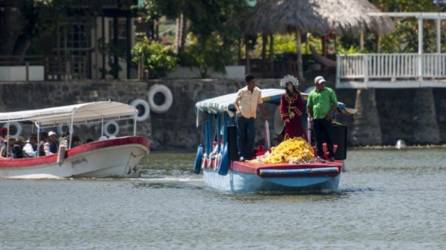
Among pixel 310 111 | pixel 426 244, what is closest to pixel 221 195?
pixel 310 111

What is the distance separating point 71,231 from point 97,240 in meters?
1.30

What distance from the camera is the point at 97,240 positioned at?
27.0m

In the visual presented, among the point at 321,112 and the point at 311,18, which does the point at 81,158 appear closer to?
the point at 321,112

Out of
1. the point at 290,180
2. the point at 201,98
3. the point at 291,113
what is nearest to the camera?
the point at 290,180

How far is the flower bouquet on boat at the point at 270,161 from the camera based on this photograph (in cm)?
Answer: 3109

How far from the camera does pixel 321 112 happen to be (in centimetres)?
3216

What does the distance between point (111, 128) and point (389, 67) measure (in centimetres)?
850

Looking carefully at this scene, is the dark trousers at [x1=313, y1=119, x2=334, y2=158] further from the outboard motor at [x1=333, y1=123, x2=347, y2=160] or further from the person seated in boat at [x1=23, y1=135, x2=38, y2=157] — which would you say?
the person seated in boat at [x1=23, y1=135, x2=38, y2=157]

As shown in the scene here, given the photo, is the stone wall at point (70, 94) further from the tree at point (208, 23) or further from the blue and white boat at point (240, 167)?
the blue and white boat at point (240, 167)

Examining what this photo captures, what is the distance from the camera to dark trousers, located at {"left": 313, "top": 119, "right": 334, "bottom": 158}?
32.2 m

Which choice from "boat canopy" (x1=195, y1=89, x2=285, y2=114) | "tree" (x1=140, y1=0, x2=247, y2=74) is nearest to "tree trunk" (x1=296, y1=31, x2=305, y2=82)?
"tree" (x1=140, y1=0, x2=247, y2=74)

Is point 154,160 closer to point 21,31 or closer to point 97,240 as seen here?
point 21,31

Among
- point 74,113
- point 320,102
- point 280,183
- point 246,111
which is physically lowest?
point 280,183

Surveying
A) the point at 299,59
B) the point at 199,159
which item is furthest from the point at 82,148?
the point at 299,59
